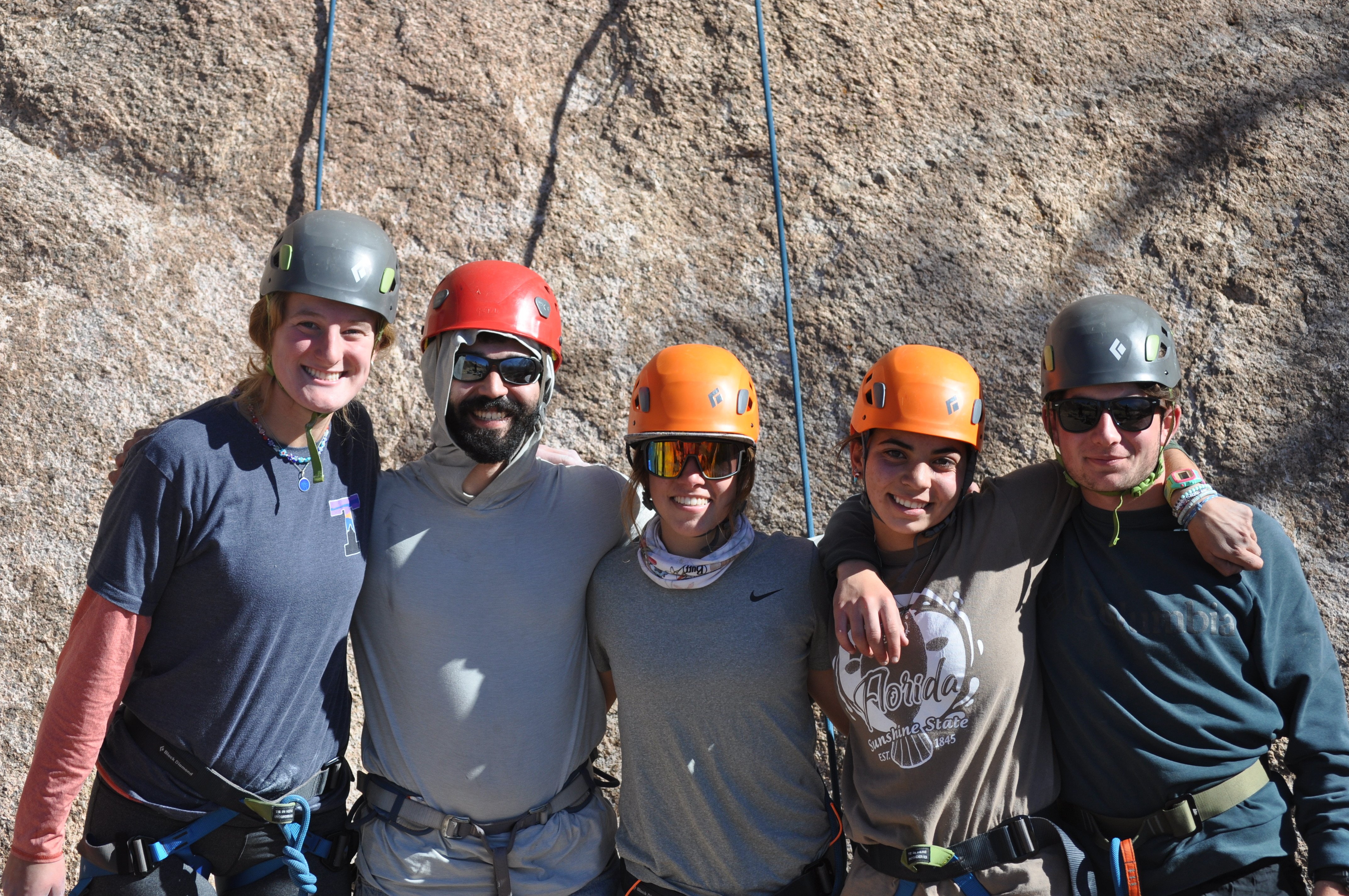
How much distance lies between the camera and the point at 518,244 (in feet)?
12.4

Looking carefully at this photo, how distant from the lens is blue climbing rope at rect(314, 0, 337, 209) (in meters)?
3.68

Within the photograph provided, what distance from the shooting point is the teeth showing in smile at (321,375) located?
2.54m

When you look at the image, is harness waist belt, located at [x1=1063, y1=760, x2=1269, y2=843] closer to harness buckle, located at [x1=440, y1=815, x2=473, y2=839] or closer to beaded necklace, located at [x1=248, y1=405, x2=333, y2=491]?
harness buckle, located at [x1=440, y1=815, x2=473, y2=839]

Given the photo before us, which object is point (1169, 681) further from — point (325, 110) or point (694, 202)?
point (325, 110)

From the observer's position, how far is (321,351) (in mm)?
2559

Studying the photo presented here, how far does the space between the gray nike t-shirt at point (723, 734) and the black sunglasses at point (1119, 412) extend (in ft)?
2.72

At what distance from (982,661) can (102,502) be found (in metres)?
3.10

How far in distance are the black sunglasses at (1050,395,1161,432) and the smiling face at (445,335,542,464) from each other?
1511mm

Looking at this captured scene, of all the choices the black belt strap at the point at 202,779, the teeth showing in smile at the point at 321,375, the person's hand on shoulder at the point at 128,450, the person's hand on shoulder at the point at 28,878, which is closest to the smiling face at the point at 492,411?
the teeth showing in smile at the point at 321,375

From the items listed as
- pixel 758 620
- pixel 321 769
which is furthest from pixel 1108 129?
pixel 321 769

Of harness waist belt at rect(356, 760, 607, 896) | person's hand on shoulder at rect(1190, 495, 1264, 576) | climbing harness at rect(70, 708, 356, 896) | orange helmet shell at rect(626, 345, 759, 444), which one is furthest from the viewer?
orange helmet shell at rect(626, 345, 759, 444)

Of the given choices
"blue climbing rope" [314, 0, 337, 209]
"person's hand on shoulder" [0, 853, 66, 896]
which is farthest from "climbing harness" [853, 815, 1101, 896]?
"blue climbing rope" [314, 0, 337, 209]

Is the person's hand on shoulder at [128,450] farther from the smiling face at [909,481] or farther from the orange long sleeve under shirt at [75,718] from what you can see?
the smiling face at [909,481]

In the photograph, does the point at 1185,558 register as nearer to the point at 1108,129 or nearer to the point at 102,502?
the point at 1108,129
